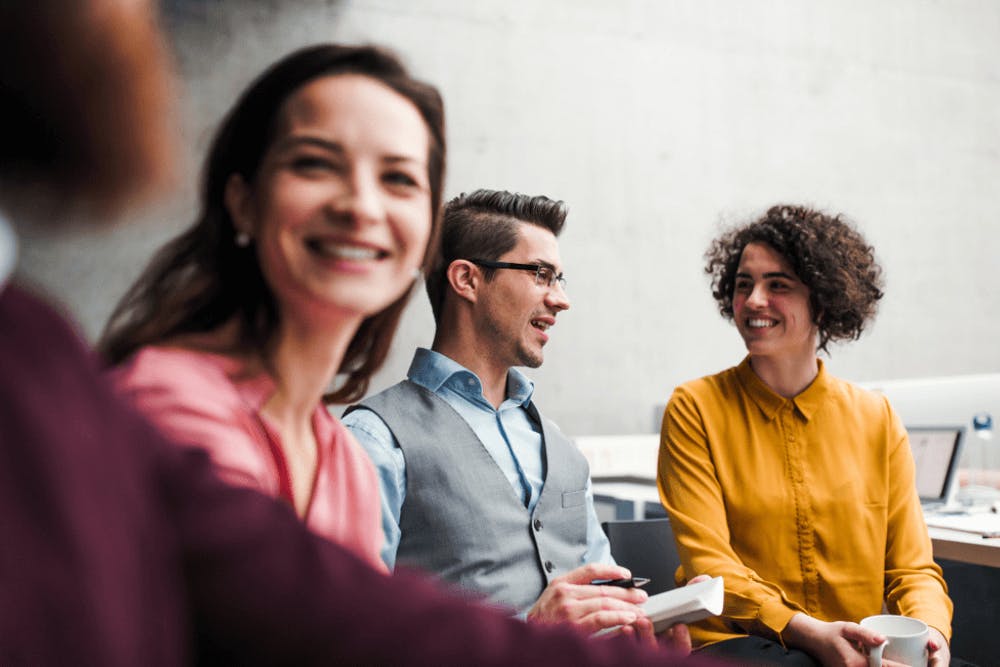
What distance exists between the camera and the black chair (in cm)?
192

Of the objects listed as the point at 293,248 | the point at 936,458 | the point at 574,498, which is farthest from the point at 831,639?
the point at 293,248

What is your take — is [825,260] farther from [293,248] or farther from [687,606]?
[293,248]

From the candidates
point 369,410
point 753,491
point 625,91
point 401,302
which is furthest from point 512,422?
point 625,91

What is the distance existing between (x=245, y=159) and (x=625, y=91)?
435 cm

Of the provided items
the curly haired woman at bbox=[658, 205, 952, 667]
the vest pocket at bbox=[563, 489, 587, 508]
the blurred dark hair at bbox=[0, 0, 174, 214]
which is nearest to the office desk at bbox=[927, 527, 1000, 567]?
the curly haired woman at bbox=[658, 205, 952, 667]

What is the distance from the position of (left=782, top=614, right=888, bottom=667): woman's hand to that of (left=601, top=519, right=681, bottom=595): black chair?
1.40ft

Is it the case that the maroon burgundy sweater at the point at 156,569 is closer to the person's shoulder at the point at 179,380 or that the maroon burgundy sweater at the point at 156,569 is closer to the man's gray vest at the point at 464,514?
the person's shoulder at the point at 179,380

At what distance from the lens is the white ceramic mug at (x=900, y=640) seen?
136 centimetres

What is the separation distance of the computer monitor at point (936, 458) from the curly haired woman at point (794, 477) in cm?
71

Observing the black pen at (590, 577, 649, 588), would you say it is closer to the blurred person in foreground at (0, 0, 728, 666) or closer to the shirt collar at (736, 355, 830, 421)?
the blurred person in foreground at (0, 0, 728, 666)

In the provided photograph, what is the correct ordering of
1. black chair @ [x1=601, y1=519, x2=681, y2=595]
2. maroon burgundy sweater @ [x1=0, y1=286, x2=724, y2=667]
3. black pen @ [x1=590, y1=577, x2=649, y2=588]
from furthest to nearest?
black chair @ [x1=601, y1=519, x2=681, y2=595] → black pen @ [x1=590, y1=577, x2=649, y2=588] → maroon burgundy sweater @ [x1=0, y1=286, x2=724, y2=667]

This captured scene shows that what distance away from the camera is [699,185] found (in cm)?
465

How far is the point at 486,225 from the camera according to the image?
160 centimetres

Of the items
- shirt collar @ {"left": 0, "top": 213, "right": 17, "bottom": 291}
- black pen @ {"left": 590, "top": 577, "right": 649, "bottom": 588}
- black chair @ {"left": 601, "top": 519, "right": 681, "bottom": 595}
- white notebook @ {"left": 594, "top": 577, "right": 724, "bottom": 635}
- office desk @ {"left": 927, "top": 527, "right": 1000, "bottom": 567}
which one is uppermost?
shirt collar @ {"left": 0, "top": 213, "right": 17, "bottom": 291}
